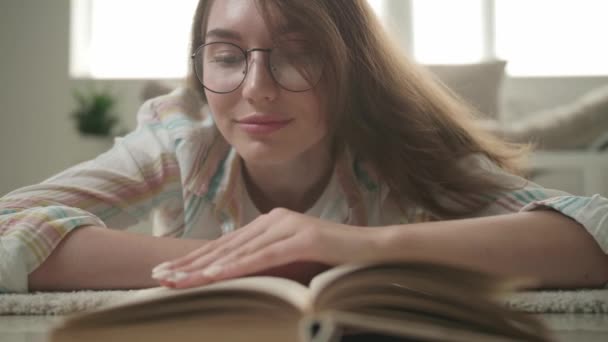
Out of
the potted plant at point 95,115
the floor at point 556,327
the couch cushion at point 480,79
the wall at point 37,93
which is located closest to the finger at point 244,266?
the floor at point 556,327

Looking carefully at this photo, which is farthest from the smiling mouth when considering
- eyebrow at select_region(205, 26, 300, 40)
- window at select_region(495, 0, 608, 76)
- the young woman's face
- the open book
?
window at select_region(495, 0, 608, 76)

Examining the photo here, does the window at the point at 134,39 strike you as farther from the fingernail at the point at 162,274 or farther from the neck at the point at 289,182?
the fingernail at the point at 162,274

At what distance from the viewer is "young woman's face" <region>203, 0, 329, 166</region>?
0.87 metres

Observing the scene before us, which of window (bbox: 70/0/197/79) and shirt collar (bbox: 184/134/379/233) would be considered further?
window (bbox: 70/0/197/79)

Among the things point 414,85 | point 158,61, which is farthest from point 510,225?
point 158,61

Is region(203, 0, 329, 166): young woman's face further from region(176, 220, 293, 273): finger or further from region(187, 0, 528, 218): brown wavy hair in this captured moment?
region(176, 220, 293, 273): finger

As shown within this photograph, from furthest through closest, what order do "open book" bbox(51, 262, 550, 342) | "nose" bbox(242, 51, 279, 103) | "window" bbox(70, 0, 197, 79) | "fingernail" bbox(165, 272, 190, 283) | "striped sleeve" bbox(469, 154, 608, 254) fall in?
"window" bbox(70, 0, 197, 79) → "nose" bbox(242, 51, 279, 103) → "striped sleeve" bbox(469, 154, 608, 254) → "fingernail" bbox(165, 272, 190, 283) → "open book" bbox(51, 262, 550, 342)

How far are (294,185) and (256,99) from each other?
11.1 inches

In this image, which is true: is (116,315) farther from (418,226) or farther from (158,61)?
(158,61)

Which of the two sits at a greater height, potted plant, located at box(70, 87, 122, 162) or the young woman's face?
the young woman's face

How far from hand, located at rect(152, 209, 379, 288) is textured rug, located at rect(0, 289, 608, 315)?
0.11m

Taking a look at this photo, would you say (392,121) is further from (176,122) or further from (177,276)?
(177,276)

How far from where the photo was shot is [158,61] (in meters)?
3.84

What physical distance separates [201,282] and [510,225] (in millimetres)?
413
